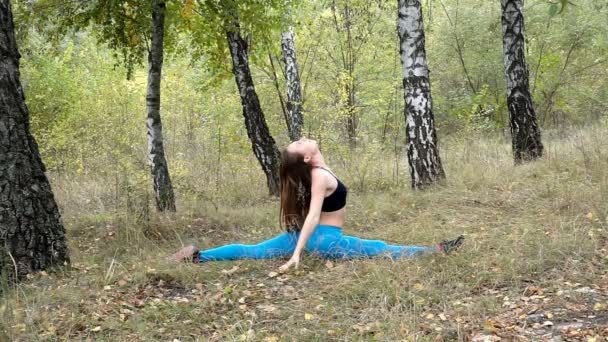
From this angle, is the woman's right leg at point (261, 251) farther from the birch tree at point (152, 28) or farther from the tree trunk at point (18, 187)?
the birch tree at point (152, 28)

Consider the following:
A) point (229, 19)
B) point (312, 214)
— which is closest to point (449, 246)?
point (312, 214)

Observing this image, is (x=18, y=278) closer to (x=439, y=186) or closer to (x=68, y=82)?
(x=439, y=186)

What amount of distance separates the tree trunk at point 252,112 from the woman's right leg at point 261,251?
3.94 metres

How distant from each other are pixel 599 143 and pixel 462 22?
24.7ft

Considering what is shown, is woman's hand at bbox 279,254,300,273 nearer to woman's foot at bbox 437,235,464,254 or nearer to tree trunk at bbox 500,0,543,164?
woman's foot at bbox 437,235,464,254

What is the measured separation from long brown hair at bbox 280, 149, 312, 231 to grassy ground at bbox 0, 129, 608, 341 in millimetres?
396

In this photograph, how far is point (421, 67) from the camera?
24.6 ft

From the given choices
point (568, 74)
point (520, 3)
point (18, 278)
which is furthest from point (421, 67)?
point (568, 74)

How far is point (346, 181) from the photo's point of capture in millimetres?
9086

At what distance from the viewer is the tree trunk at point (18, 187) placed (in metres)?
4.32

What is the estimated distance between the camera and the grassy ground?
3.32 m

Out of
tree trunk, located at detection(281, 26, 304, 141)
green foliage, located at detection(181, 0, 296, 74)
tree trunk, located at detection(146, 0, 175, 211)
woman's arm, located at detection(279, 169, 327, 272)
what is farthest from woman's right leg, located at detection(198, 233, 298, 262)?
tree trunk, located at detection(281, 26, 304, 141)

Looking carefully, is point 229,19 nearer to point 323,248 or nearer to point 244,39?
point 244,39

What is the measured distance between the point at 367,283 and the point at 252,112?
17.7ft
